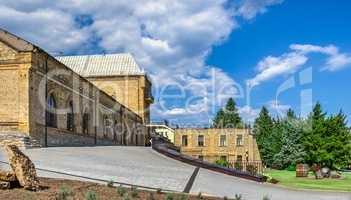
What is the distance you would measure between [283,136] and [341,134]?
17328 mm

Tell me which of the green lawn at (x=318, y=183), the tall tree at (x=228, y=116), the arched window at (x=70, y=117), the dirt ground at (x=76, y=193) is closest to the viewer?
the dirt ground at (x=76, y=193)

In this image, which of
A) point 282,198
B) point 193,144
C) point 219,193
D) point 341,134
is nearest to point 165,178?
point 219,193

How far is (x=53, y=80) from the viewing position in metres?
32.2

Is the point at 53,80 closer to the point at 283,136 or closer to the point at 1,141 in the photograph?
the point at 1,141

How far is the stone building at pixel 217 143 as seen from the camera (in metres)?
75.9

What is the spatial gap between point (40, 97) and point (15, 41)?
11.8 feet

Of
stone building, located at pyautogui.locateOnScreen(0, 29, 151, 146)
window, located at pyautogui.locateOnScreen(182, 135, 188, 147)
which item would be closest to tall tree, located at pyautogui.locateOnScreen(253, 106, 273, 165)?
window, located at pyautogui.locateOnScreen(182, 135, 188, 147)

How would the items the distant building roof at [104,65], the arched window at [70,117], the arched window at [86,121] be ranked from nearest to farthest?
the arched window at [70,117], the arched window at [86,121], the distant building roof at [104,65]

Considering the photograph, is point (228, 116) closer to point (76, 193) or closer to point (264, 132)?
point (264, 132)

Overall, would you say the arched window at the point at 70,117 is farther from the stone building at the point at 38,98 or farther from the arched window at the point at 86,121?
the arched window at the point at 86,121

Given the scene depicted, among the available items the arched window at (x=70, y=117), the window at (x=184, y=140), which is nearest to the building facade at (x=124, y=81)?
the window at (x=184, y=140)

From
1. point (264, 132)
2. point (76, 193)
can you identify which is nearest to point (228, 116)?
point (264, 132)

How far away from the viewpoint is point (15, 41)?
28812 mm

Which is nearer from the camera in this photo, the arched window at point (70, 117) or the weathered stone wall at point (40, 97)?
the weathered stone wall at point (40, 97)
